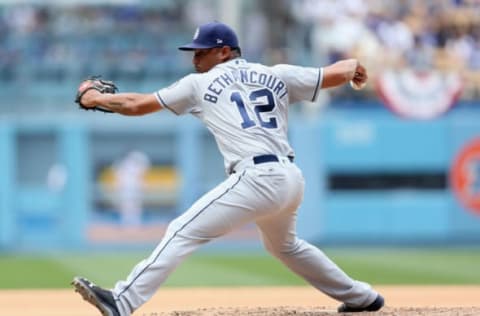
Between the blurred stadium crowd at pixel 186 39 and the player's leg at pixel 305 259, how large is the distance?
1023 cm

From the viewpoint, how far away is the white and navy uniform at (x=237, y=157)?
604 cm

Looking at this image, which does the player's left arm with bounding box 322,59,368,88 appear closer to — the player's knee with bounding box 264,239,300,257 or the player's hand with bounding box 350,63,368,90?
the player's hand with bounding box 350,63,368,90

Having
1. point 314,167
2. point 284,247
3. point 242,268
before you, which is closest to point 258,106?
point 284,247

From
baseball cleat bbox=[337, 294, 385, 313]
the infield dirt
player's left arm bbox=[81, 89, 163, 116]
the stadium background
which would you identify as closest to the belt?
player's left arm bbox=[81, 89, 163, 116]

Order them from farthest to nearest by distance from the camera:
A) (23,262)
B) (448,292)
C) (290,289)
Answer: (23,262) < (290,289) < (448,292)

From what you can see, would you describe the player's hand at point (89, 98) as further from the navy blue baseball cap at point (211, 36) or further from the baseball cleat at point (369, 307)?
the baseball cleat at point (369, 307)

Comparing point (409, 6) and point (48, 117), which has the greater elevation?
point (409, 6)

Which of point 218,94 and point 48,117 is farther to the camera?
point 48,117

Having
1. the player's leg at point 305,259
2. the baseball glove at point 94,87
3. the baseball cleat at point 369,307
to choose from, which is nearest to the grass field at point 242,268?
the baseball cleat at point 369,307

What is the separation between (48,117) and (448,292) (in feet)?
28.7

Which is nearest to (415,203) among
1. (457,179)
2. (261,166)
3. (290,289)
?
(457,179)

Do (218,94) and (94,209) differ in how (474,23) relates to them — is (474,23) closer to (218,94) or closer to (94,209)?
(94,209)

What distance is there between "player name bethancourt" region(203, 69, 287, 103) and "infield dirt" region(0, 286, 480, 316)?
1.42m

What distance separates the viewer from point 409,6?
1797cm
